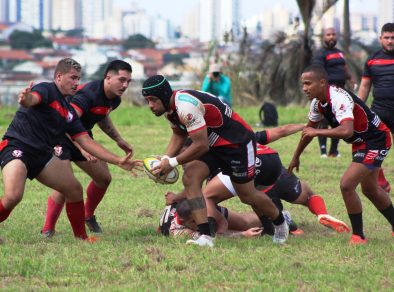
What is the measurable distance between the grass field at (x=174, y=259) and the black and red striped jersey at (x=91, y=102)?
115 cm

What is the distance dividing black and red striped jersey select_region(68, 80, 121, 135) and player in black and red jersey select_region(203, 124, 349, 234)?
1.29 metres

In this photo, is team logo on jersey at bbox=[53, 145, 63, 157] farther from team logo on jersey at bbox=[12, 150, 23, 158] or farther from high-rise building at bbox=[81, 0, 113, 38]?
high-rise building at bbox=[81, 0, 113, 38]

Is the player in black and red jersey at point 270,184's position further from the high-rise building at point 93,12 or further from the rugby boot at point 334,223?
the high-rise building at point 93,12

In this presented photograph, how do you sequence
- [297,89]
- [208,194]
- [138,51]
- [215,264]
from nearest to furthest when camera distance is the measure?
[215,264], [208,194], [297,89], [138,51]

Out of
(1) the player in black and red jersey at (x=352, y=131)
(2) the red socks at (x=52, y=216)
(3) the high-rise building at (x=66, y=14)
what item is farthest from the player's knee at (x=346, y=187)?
(3) the high-rise building at (x=66, y=14)

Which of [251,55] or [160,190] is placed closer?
[160,190]

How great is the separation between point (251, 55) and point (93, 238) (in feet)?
72.2

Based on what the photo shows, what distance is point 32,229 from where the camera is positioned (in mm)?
9570

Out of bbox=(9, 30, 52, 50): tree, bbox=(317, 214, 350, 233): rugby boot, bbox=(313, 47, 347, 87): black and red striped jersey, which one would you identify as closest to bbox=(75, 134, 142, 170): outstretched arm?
bbox=(317, 214, 350, 233): rugby boot

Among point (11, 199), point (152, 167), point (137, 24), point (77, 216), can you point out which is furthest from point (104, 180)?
point (137, 24)

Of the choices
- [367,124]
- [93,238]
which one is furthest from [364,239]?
[93,238]

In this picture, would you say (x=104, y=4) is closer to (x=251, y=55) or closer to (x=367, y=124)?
(x=251, y=55)

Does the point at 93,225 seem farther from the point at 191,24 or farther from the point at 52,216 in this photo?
the point at 191,24

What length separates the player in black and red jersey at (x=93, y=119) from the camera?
920cm
